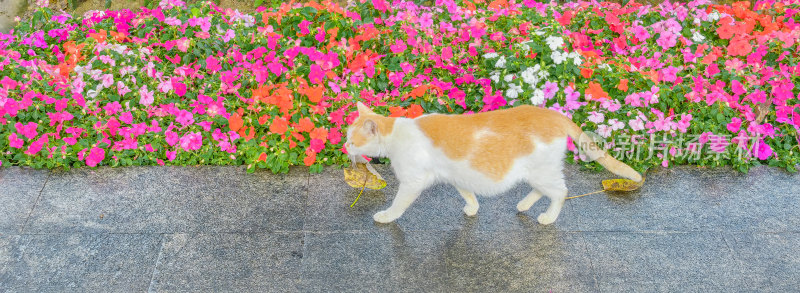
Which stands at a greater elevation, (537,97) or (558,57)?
(558,57)

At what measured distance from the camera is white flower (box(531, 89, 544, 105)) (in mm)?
5020

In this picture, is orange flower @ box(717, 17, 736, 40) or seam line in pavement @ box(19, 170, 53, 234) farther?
orange flower @ box(717, 17, 736, 40)

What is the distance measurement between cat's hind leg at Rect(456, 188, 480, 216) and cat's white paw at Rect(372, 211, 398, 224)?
453mm

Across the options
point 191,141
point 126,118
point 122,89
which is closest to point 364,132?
point 191,141

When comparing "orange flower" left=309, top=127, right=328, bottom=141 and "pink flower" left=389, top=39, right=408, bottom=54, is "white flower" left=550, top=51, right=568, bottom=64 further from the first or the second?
"orange flower" left=309, top=127, right=328, bottom=141

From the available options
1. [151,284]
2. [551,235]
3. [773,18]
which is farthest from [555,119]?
[773,18]

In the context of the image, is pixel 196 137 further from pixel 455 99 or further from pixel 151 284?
pixel 455 99

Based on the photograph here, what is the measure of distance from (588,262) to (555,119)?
0.84 metres

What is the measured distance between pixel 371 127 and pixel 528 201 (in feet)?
3.89

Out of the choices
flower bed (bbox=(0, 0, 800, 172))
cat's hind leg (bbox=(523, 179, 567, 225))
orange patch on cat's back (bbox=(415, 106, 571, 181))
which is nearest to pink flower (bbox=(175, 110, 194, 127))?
flower bed (bbox=(0, 0, 800, 172))

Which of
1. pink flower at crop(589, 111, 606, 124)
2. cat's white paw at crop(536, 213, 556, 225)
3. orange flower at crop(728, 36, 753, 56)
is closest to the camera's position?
cat's white paw at crop(536, 213, 556, 225)

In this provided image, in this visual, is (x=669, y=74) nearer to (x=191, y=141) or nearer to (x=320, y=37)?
(x=320, y=37)

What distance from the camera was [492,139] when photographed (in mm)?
3742

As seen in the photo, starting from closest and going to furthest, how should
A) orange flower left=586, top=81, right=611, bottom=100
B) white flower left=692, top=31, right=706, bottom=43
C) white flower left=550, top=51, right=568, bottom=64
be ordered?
orange flower left=586, top=81, right=611, bottom=100 < white flower left=550, top=51, right=568, bottom=64 < white flower left=692, top=31, right=706, bottom=43
